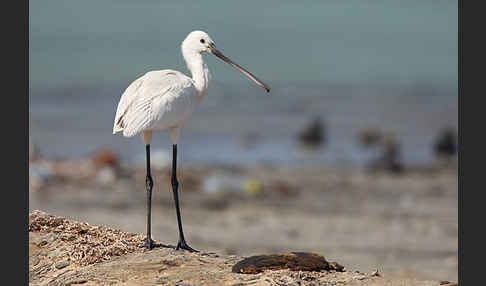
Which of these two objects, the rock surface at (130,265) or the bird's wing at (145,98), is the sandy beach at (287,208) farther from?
the bird's wing at (145,98)

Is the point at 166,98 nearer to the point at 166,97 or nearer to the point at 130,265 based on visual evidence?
the point at 166,97

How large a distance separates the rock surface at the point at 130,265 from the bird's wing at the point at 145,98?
3.77 feet

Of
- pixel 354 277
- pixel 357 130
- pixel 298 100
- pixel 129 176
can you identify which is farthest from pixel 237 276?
pixel 298 100

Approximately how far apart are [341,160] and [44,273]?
13.2 meters

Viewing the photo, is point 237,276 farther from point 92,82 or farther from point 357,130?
point 92,82

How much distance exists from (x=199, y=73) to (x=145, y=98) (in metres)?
0.76

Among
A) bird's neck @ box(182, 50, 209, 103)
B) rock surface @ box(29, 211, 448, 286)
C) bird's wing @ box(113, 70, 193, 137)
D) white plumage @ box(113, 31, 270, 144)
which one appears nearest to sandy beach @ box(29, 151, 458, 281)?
rock surface @ box(29, 211, 448, 286)

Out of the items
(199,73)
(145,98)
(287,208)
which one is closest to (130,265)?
(145,98)

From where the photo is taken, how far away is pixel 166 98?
25.8 ft

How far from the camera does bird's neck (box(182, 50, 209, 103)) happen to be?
330 inches

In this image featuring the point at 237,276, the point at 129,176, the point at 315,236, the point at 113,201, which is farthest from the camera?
the point at 129,176

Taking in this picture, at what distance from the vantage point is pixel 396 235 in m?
13.6

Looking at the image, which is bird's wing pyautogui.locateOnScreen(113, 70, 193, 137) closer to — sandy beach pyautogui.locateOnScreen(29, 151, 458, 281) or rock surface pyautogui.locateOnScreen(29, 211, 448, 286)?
rock surface pyautogui.locateOnScreen(29, 211, 448, 286)

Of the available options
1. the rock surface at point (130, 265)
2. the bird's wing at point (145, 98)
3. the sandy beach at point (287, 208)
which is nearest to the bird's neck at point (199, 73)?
the bird's wing at point (145, 98)
